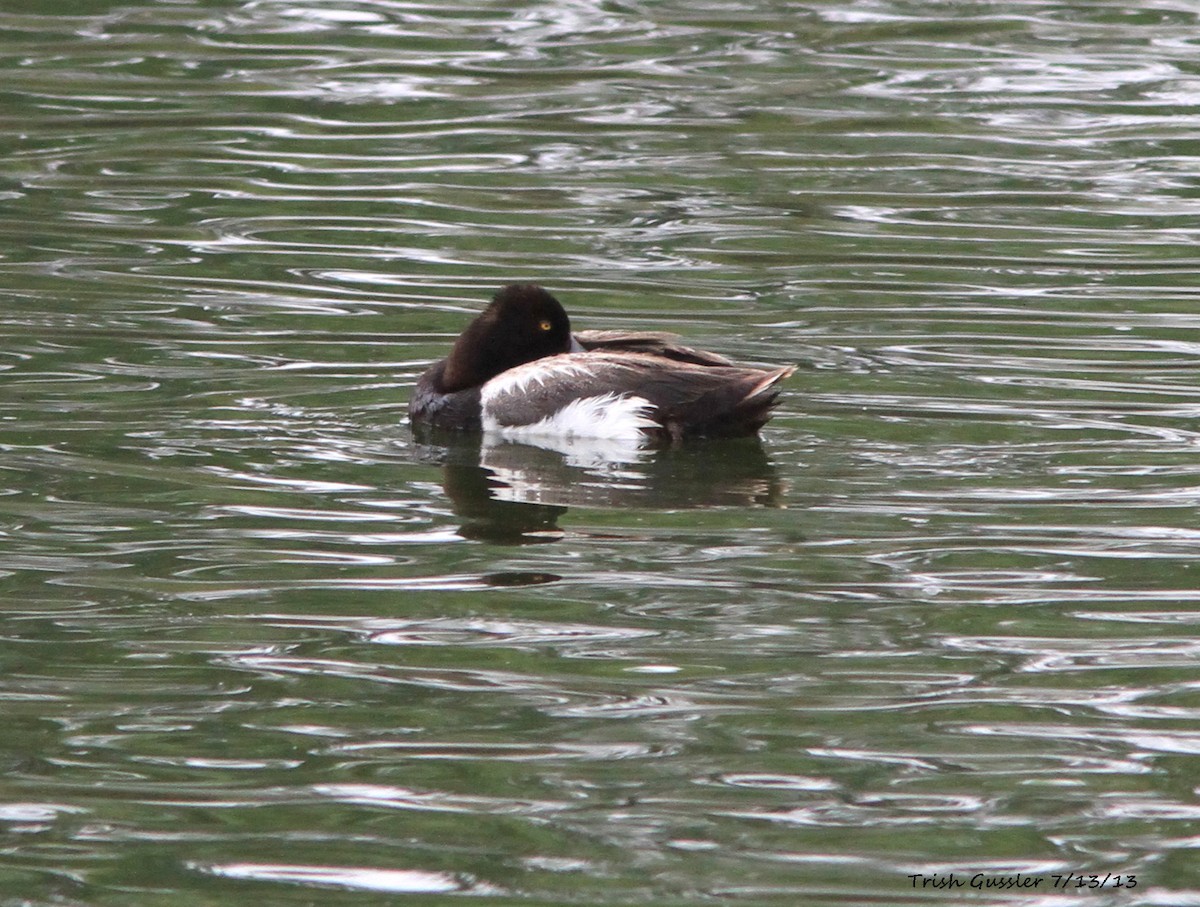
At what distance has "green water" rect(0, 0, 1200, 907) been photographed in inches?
196

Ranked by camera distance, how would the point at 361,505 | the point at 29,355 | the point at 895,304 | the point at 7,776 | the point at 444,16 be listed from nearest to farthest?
the point at 7,776, the point at 361,505, the point at 29,355, the point at 895,304, the point at 444,16

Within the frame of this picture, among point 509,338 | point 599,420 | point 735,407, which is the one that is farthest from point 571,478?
point 509,338

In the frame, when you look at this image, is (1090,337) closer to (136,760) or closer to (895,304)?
(895,304)

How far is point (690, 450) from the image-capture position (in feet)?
27.4

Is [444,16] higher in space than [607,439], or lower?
higher

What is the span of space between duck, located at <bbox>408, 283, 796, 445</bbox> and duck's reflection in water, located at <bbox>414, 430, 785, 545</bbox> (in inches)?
2.5

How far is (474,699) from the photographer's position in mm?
5699

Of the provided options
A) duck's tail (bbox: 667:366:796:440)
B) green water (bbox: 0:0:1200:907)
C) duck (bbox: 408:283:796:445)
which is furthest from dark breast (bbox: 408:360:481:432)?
duck's tail (bbox: 667:366:796:440)

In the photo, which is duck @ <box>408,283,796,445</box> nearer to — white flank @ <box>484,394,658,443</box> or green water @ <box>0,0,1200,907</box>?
white flank @ <box>484,394,658,443</box>

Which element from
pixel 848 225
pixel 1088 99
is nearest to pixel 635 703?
pixel 848 225

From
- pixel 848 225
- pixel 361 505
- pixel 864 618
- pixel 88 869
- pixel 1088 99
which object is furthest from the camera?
pixel 1088 99

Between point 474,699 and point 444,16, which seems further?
point 444,16

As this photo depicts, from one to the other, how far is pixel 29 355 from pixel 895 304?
3861 mm

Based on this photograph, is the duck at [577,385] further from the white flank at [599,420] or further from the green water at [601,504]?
the green water at [601,504]
